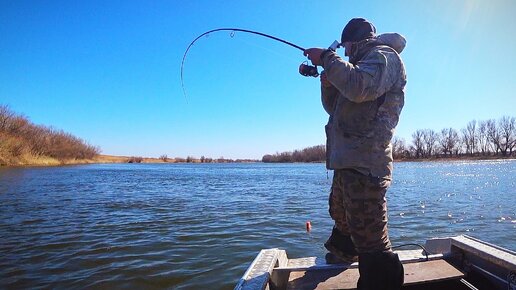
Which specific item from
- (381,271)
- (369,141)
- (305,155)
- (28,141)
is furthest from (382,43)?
(305,155)

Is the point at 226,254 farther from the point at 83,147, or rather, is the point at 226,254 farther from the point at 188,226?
the point at 83,147

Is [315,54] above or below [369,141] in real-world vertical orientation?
above

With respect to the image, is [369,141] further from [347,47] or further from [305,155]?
[305,155]

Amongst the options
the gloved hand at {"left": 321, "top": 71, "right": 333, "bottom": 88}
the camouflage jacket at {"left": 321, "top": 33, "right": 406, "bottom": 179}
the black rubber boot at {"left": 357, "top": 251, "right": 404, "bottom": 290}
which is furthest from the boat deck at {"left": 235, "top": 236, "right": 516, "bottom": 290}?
the gloved hand at {"left": 321, "top": 71, "right": 333, "bottom": 88}

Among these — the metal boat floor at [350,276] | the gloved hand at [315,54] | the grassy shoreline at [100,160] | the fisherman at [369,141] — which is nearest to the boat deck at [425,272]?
the metal boat floor at [350,276]

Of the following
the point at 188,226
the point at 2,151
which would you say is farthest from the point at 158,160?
the point at 188,226

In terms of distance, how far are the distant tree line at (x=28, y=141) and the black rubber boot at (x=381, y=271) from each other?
57.4 meters

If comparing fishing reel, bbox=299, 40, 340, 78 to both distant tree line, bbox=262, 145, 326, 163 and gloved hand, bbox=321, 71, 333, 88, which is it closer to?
gloved hand, bbox=321, 71, 333, 88

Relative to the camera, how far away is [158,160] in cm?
14138

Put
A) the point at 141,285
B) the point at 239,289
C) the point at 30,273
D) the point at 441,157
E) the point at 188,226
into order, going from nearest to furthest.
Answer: the point at 239,289 → the point at 141,285 → the point at 30,273 → the point at 188,226 → the point at 441,157

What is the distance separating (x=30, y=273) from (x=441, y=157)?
379 ft

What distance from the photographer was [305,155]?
125m

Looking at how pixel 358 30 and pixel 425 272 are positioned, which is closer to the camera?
pixel 358 30

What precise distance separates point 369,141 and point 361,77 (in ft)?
1.75
